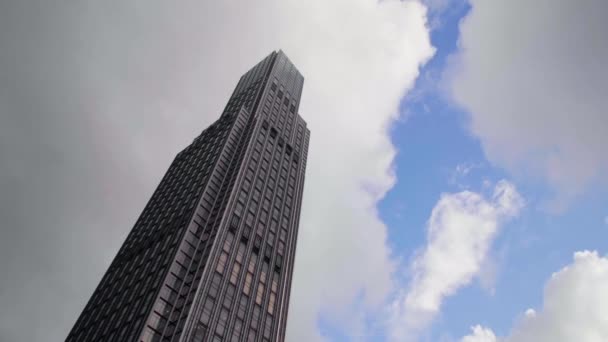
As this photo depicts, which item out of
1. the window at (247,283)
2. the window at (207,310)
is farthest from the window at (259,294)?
the window at (207,310)

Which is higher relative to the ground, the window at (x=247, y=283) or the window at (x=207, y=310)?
the window at (x=247, y=283)

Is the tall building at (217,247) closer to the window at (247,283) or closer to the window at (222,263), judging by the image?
the window at (247,283)

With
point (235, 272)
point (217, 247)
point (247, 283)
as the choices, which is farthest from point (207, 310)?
point (217, 247)

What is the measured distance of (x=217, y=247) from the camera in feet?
279

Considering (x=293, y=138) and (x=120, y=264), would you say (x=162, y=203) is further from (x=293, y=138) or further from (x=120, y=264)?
(x=293, y=138)

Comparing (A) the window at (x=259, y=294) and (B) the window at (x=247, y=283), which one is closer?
(B) the window at (x=247, y=283)

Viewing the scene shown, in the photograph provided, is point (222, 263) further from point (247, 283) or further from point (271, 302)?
point (271, 302)

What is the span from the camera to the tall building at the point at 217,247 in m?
74.2

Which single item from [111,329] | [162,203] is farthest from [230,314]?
[162,203]

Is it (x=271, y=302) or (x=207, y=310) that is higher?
(x=271, y=302)

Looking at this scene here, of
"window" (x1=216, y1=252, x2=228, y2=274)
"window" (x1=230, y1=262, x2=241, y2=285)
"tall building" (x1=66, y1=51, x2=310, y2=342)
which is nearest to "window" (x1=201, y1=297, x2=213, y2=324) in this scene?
"tall building" (x1=66, y1=51, x2=310, y2=342)

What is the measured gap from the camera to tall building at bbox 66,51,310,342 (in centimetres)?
7419

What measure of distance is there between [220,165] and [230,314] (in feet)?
139

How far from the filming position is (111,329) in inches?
3009
